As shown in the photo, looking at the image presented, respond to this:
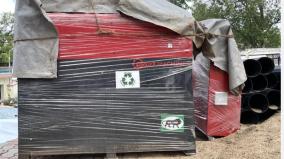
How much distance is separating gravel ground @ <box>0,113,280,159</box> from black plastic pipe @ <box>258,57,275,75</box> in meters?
1.31

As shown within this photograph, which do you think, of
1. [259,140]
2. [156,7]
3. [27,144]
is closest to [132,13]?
[156,7]

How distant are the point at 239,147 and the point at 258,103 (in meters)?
2.49

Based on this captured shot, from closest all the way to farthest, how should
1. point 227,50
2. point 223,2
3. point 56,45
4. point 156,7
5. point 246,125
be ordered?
point 56,45 < point 156,7 < point 227,50 < point 246,125 < point 223,2

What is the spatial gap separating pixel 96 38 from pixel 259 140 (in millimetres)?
2793

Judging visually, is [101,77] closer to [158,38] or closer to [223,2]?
[158,38]

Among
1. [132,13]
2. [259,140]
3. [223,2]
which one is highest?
[223,2]

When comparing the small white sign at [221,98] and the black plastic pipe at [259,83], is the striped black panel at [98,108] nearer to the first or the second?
the small white sign at [221,98]

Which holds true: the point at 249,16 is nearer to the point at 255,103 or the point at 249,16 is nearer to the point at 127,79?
the point at 255,103

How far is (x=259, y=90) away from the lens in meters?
8.31

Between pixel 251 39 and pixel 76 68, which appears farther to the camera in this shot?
pixel 251 39

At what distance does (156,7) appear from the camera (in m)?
6.12

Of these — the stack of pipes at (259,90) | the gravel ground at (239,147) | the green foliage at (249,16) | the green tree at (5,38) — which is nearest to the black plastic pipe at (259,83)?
the stack of pipes at (259,90)

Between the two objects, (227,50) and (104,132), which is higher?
(227,50)

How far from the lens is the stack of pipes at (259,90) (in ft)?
27.1
